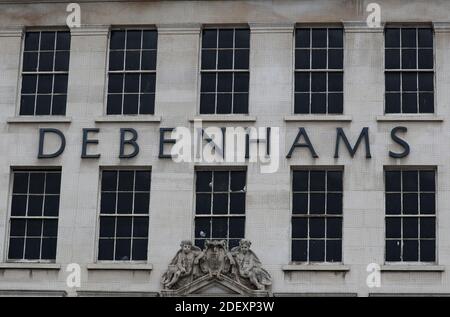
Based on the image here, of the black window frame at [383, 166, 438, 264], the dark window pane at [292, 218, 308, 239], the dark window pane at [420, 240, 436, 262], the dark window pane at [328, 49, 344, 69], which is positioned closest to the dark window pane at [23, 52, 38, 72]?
the dark window pane at [328, 49, 344, 69]

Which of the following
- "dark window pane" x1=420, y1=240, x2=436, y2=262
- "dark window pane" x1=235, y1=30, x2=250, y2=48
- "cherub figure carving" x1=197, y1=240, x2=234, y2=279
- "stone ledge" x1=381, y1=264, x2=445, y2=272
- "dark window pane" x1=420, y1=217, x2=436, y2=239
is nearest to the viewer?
"stone ledge" x1=381, y1=264, x2=445, y2=272

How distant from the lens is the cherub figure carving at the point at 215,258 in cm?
3428

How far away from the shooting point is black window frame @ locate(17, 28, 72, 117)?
120 ft

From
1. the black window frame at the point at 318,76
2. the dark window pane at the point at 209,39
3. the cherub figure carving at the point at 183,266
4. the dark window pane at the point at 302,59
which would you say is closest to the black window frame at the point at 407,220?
the black window frame at the point at 318,76

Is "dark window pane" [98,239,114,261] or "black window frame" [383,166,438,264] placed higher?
"black window frame" [383,166,438,264]

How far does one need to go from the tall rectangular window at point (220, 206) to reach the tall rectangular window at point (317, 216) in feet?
4.76

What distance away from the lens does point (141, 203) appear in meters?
35.5

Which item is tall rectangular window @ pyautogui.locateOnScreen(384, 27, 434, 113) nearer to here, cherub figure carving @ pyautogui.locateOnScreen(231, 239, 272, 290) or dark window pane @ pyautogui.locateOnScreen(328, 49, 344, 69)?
dark window pane @ pyautogui.locateOnScreen(328, 49, 344, 69)

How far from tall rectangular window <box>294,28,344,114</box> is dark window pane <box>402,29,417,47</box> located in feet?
5.59

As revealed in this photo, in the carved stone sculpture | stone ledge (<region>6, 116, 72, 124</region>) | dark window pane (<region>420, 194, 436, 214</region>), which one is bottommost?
the carved stone sculpture

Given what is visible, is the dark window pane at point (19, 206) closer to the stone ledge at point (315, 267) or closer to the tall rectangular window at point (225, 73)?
the tall rectangular window at point (225, 73)
